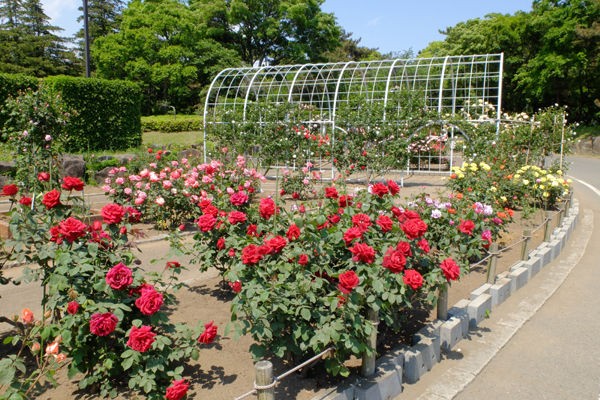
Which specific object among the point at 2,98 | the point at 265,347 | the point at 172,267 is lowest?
the point at 265,347

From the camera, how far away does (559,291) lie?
5492mm

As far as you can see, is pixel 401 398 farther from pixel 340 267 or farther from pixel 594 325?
pixel 594 325

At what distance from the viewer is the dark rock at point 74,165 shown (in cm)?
1183

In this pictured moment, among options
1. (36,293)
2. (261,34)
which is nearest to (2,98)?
(36,293)

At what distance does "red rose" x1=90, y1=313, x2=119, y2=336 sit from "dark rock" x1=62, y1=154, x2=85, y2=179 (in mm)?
10628

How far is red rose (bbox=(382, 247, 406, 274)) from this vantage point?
111 inches

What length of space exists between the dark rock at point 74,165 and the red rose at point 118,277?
10518mm

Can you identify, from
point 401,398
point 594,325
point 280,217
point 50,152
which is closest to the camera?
point 401,398

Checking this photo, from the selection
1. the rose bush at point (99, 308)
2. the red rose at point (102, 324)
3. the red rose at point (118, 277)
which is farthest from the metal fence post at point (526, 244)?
the red rose at point (102, 324)

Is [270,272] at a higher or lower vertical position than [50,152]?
lower

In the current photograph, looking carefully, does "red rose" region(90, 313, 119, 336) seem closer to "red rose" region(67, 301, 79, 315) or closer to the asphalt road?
"red rose" region(67, 301, 79, 315)

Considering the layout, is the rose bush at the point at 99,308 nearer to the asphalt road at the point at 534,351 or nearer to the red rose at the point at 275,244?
the red rose at the point at 275,244

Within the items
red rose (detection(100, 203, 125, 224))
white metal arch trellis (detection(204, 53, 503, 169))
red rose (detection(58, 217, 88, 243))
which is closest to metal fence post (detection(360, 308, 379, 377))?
red rose (detection(100, 203, 125, 224))

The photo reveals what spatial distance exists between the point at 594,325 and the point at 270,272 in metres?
3.63
